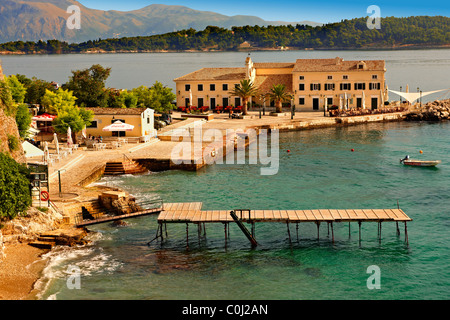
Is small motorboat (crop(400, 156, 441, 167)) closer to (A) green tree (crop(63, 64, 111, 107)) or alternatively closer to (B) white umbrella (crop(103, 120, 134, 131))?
(B) white umbrella (crop(103, 120, 134, 131))

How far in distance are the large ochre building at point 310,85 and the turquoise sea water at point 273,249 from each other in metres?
31.7

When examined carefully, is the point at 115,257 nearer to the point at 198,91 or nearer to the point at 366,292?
the point at 366,292

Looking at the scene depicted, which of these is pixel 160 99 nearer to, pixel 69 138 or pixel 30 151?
pixel 69 138

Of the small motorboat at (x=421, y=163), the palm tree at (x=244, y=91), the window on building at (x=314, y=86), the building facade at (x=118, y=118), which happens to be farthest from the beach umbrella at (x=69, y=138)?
the window on building at (x=314, y=86)

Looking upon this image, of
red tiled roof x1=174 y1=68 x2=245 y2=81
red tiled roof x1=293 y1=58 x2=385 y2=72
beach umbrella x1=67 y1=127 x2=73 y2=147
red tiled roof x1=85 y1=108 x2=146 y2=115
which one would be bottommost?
beach umbrella x1=67 y1=127 x2=73 y2=147

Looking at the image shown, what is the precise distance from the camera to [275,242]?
105 feet

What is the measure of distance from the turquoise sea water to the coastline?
839 mm

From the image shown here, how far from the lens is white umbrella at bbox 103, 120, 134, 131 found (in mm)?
53000

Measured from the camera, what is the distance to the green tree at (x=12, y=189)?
3008cm

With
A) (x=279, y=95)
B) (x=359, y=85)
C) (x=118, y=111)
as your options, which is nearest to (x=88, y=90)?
(x=118, y=111)

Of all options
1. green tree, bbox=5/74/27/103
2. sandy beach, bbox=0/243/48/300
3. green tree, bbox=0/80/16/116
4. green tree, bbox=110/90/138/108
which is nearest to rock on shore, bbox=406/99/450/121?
green tree, bbox=110/90/138/108

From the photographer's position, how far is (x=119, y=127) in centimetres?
5338

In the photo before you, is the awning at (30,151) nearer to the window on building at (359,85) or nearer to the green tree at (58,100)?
the green tree at (58,100)
